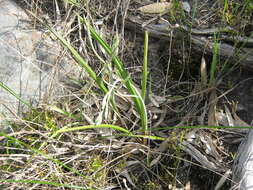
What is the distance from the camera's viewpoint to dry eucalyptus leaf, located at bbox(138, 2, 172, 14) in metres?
1.83

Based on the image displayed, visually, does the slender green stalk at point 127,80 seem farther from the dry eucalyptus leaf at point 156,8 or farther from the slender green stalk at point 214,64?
the dry eucalyptus leaf at point 156,8

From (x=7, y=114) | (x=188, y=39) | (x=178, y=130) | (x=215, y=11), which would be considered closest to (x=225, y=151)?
(x=178, y=130)

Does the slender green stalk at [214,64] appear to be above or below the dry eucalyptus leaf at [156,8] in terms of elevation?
below

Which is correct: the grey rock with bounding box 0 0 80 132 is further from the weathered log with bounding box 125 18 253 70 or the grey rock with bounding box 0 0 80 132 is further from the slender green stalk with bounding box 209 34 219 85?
the slender green stalk with bounding box 209 34 219 85

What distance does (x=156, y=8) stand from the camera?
1.84 meters

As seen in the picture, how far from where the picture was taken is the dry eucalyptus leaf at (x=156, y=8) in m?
1.83

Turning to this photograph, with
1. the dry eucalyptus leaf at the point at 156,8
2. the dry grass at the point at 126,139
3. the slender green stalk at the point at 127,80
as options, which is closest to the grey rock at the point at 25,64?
the dry grass at the point at 126,139

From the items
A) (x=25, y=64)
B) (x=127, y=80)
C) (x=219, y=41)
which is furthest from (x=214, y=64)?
(x=25, y=64)

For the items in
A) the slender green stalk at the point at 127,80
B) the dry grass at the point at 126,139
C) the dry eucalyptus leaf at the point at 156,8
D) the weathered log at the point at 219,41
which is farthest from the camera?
the dry eucalyptus leaf at the point at 156,8

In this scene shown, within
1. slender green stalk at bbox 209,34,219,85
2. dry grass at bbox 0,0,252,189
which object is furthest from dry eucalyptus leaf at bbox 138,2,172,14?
slender green stalk at bbox 209,34,219,85

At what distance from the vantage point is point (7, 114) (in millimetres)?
1659

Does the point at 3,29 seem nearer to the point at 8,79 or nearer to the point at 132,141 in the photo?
the point at 8,79

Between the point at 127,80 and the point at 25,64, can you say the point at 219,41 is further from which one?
the point at 25,64

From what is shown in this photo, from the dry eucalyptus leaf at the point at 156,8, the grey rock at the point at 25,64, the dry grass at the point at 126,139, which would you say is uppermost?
the dry eucalyptus leaf at the point at 156,8
